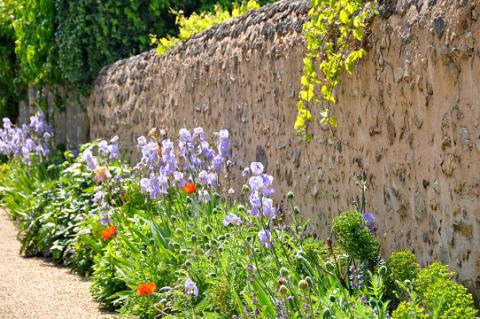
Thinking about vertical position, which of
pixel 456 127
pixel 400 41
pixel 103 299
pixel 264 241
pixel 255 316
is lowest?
pixel 103 299

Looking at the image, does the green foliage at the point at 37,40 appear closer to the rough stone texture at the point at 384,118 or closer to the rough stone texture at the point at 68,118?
the rough stone texture at the point at 68,118

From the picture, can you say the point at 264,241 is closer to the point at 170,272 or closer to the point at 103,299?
the point at 170,272

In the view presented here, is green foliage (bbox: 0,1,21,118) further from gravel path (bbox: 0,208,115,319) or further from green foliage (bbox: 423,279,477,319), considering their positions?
green foliage (bbox: 423,279,477,319)

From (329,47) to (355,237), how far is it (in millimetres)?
1259

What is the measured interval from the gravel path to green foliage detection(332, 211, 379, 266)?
2.13 metres

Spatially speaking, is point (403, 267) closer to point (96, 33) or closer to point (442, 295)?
point (442, 295)

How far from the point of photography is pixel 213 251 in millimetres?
5496

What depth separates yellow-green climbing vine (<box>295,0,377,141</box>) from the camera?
509cm

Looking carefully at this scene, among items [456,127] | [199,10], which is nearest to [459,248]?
[456,127]

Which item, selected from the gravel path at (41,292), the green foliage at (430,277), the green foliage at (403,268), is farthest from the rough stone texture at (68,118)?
the green foliage at (430,277)

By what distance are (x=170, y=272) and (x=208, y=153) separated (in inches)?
37.1

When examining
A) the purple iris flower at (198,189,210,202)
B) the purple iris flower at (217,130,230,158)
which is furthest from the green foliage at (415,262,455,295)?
the purple iris flower at (217,130,230,158)

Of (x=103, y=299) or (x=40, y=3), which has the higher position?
(x=40, y=3)

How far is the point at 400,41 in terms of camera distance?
15.6ft
